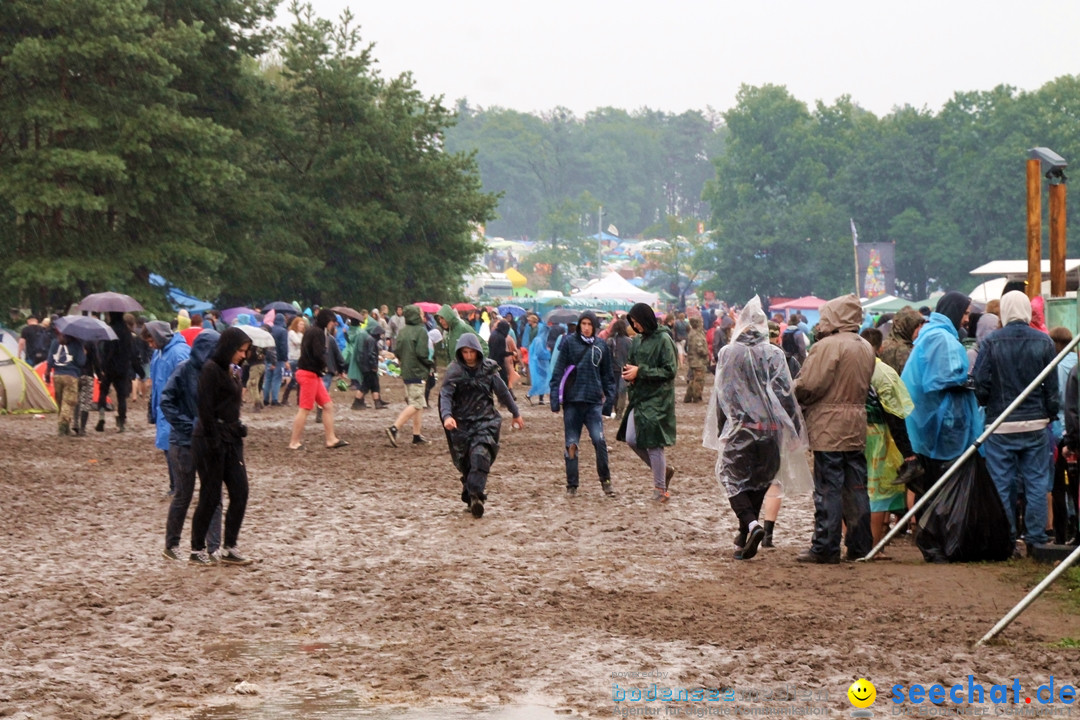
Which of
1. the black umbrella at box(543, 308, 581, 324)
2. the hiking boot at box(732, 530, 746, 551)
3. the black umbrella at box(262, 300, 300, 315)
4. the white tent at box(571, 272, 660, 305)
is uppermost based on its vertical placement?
the white tent at box(571, 272, 660, 305)

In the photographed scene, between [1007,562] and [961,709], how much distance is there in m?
4.00

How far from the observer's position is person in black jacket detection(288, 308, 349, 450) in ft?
60.6

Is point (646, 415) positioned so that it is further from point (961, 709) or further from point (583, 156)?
point (583, 156)

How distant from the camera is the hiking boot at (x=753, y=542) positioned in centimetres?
1008

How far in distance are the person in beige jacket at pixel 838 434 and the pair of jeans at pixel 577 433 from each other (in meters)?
4.03

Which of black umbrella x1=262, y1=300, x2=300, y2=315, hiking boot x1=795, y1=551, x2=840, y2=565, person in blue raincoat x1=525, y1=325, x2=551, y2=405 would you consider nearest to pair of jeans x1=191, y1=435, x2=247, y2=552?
hiking boot x1=795, y1=551, x2=840, y2=565

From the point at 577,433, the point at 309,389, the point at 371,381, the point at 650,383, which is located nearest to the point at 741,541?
the point at 650,383

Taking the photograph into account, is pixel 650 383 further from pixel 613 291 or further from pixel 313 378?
pixel 613 291

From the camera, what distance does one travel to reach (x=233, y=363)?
394 inches

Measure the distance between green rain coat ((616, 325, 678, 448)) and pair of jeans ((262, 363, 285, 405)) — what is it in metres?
14.2

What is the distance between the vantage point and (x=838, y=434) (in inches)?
393

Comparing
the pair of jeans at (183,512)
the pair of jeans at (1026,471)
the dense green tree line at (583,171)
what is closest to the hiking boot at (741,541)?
the pair of jeans at (1026,471)

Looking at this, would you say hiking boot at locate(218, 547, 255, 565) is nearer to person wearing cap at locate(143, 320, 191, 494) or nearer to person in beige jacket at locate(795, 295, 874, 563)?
person wearing cap at locate(143, 320, 191, 494)

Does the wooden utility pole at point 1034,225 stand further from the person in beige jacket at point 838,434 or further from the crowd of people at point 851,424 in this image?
the person in beige jacket at point 838,434
